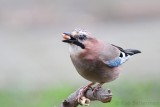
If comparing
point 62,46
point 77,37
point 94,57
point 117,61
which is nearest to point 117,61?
point 117,61

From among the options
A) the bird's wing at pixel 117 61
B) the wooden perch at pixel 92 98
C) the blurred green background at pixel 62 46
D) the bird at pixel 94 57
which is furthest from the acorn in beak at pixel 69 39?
the blurred green background at pixel 62 46

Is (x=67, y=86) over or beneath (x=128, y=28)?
beneath

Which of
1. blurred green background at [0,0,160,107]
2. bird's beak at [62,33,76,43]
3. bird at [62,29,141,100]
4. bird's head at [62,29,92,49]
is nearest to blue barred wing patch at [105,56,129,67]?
bird at [62,29,141,100]

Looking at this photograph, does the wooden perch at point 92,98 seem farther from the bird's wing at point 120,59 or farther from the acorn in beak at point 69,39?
the bird's wing at point 120,59

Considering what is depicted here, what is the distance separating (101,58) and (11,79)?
13.7 feet

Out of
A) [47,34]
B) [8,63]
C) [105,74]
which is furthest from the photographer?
[47,34]

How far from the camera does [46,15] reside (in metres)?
12.0

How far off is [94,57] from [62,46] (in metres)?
6.32

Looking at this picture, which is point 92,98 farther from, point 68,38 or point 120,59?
point 120,59

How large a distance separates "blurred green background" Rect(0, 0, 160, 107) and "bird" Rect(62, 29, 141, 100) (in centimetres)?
247

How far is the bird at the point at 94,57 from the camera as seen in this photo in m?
3.81

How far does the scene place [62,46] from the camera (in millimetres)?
10469

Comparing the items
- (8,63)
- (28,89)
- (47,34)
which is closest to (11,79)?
(28,89)

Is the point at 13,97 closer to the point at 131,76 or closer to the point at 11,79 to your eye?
the point at 11,79
